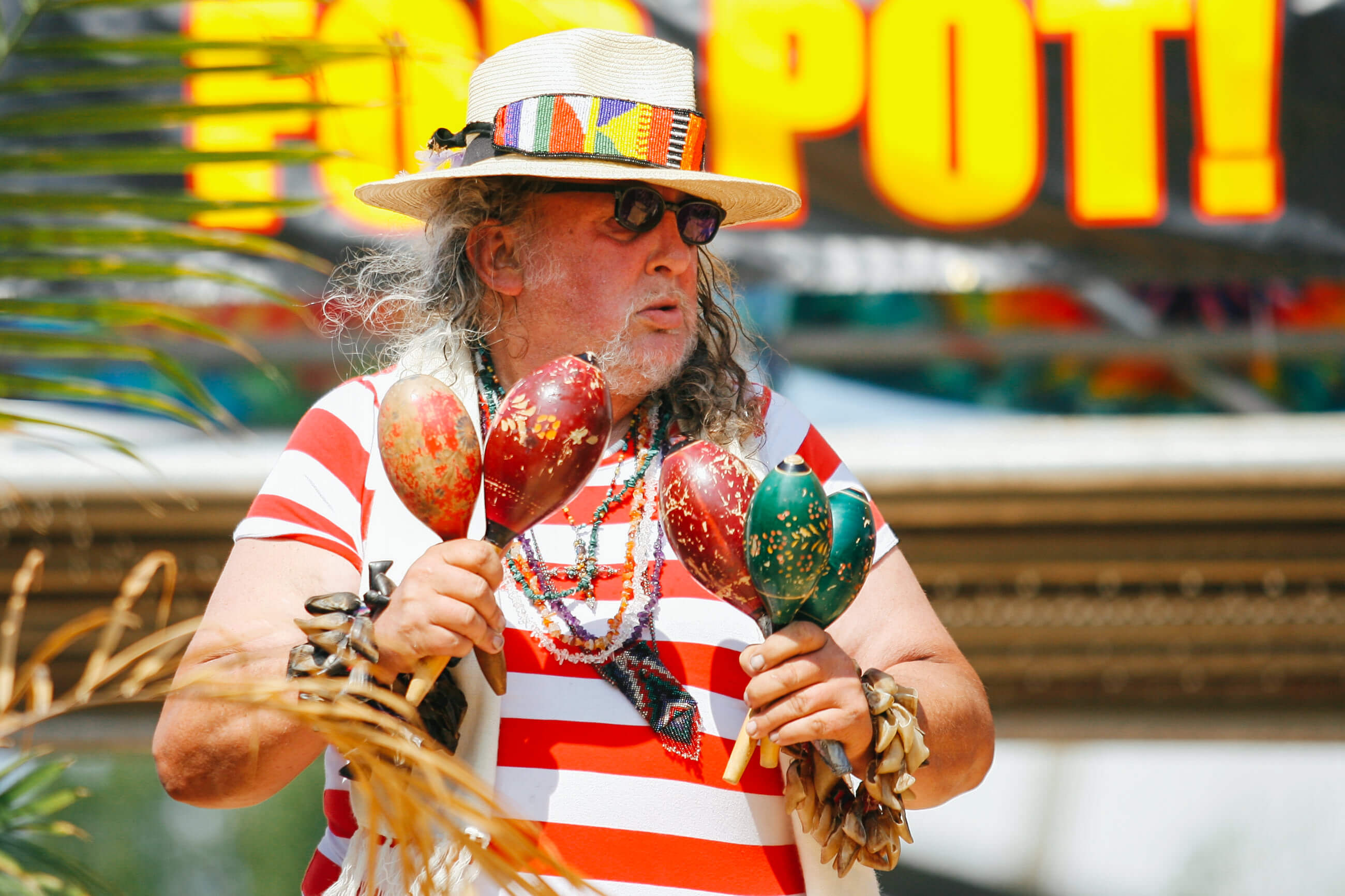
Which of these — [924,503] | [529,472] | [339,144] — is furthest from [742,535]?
[339,144]

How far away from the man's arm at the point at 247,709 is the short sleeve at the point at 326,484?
0.02 meters

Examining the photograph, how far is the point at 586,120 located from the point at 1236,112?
2.05 m

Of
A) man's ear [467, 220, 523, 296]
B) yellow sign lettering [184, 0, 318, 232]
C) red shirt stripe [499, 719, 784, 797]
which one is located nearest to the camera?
red shirt stripe [499, 719, 784, 797]

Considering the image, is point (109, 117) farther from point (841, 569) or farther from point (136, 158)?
point (841, 569)

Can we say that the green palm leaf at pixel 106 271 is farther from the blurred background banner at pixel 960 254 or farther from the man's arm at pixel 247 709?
the blurred background banner at pixel 960 254

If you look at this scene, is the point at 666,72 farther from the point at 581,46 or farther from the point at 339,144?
the point at 339,144

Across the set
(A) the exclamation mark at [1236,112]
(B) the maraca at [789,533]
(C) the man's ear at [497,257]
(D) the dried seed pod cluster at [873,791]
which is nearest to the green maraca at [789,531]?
(B) the maraca at [789,533]

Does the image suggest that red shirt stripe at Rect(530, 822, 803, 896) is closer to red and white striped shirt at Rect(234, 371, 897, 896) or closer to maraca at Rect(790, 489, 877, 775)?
red and white striped shirt at Rect(234, 371, 897, 896)

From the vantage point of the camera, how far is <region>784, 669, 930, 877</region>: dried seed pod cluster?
117 cm

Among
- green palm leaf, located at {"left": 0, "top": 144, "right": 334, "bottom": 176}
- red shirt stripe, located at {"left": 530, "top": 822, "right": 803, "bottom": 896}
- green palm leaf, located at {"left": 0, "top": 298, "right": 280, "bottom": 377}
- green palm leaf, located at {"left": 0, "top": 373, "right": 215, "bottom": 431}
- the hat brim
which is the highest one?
the hat brim

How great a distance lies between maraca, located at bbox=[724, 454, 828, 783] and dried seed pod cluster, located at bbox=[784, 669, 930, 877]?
0.14m

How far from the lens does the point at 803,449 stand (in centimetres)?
155

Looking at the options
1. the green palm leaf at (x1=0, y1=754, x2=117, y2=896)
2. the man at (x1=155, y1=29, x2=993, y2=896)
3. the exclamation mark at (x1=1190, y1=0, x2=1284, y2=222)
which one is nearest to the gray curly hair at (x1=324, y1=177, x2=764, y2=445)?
the man at (x1=155, y1=29, x2=993, y2=896)

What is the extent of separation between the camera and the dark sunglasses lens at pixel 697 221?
151 centimetres
